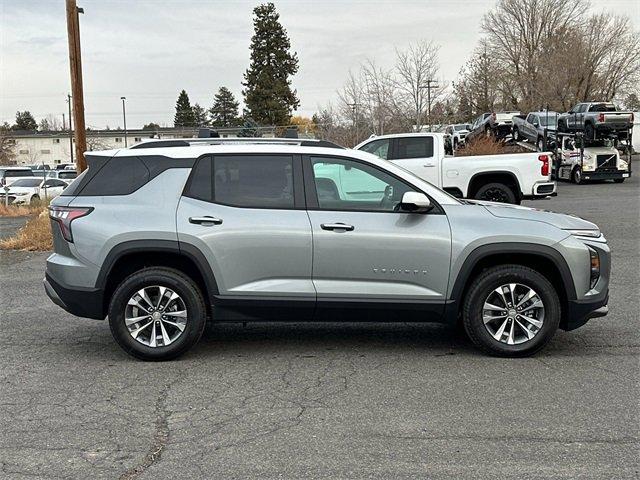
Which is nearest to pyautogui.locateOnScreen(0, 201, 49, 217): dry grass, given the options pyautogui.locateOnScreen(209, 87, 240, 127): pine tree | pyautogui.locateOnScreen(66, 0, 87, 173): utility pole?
pyautogui.locateOnScreen(66, 0, 87, 173): utility pole

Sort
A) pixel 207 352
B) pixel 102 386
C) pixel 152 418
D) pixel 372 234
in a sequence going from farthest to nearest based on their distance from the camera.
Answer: pixel 207 352, pixel 372 234, pixel 102 386, pixel 152 418

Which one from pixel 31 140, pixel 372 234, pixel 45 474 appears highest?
pixel 31 140

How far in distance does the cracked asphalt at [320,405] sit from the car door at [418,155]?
700cm

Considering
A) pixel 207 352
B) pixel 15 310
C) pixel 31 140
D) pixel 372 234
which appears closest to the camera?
pixel 372 234

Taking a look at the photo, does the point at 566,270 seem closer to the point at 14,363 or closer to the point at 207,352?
the point at 207,352

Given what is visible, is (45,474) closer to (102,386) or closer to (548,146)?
(102,386)

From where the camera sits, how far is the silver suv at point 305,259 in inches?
214

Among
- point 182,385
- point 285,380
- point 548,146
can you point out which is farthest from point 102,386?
point 548,146

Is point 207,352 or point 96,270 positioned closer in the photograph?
point 96,270

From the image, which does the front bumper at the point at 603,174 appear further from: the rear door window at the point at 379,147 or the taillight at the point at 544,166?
the rear door window at the point at 379,147

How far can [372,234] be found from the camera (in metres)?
5.41

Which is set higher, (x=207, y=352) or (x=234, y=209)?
(x=234, y=209)

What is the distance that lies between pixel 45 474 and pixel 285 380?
1962mm

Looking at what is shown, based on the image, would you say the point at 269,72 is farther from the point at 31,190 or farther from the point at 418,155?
the point at 418,155
